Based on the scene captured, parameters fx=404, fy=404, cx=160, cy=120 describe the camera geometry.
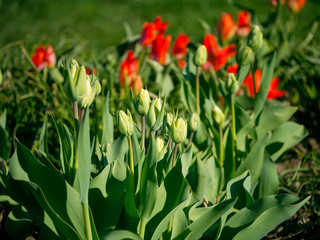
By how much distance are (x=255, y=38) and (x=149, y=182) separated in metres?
0.55

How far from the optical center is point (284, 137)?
1389 mm

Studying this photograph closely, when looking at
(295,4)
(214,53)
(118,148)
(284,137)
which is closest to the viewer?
(118,148)

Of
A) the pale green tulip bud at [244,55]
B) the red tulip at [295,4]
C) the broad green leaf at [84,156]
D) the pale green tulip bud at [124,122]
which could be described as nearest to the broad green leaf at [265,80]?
the pale green tulip bud at [244,55]

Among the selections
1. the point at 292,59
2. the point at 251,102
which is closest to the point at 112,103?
the point at 251,102

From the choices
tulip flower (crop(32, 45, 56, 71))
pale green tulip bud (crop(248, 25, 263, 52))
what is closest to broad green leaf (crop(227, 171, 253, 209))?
pale green tulip bud (crop(248, 25, 263, 52))

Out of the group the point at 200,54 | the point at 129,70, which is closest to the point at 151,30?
the point at 129,70

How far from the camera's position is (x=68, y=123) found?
1646 millimetres

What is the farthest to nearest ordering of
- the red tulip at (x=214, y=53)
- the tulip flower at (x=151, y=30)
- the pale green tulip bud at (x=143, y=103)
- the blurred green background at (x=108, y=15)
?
the blurred green background at (x=108, y=15) < the tulip flower at (x=151, y=30) < the red tulip at (x=214, y=53) < the pale green tulip bud at (x=143, y=103)

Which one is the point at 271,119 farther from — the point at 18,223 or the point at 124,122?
the point at 18,223

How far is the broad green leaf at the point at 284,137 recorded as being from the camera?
1367 mm

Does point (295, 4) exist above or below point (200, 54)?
below

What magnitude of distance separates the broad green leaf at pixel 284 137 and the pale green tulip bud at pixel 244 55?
1.03ft

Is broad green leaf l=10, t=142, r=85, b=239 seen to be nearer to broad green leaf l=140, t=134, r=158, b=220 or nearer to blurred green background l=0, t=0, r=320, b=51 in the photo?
broad green leaf l=140, t=134, r=158, b=220

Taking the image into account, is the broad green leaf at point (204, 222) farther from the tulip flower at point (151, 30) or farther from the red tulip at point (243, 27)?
the red tulip at point (243, 27)
